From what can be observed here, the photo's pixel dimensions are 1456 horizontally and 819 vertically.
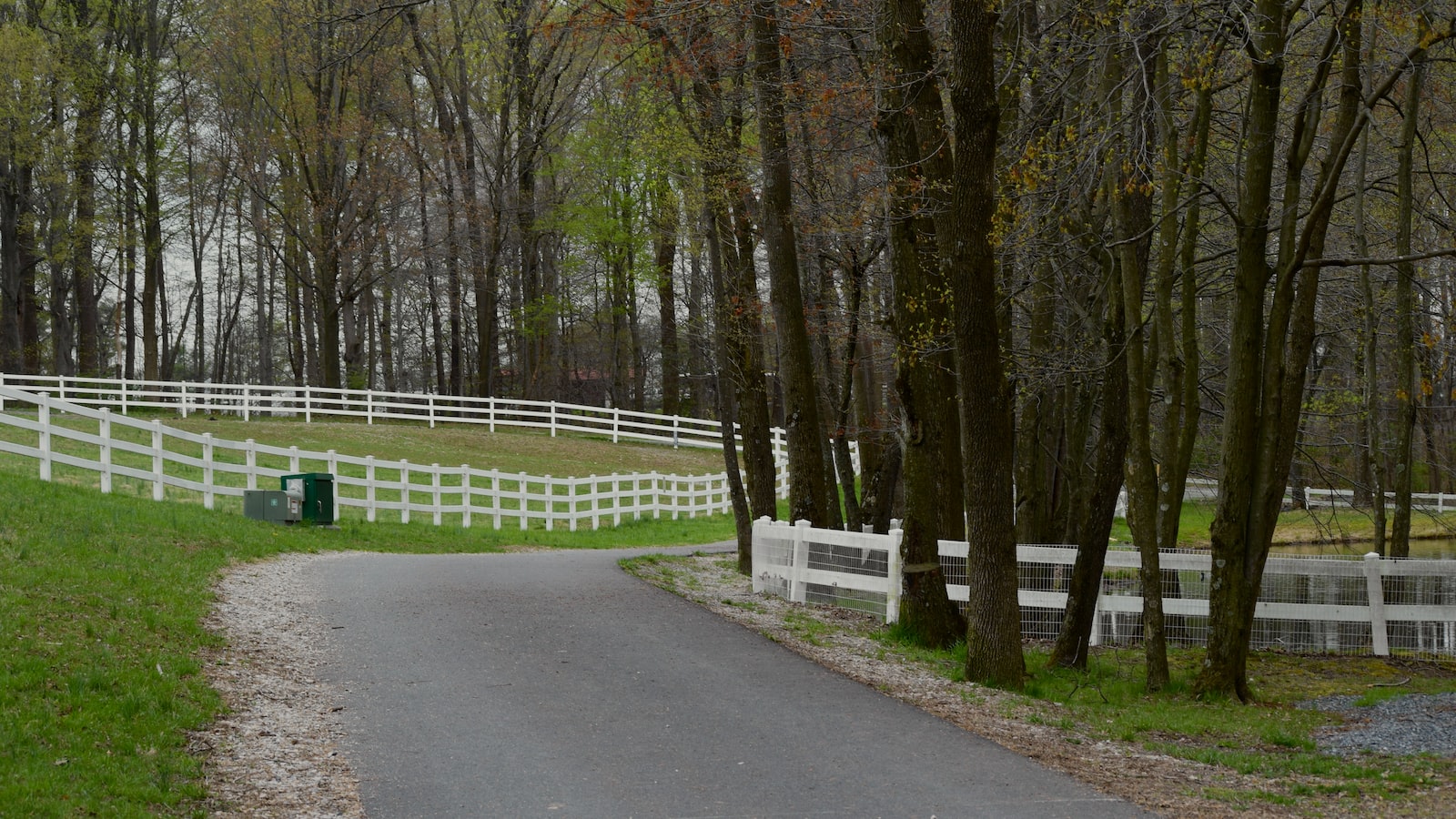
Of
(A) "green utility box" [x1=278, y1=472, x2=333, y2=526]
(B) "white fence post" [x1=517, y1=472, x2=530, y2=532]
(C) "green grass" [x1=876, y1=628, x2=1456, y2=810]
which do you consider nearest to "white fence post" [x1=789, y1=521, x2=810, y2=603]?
(C) "green grass" [x1=876, y1=628, x2=1456, y2=810]

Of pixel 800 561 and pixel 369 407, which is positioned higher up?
pixel 369 407

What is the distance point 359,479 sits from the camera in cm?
2245

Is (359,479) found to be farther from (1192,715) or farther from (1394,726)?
(1394,726)

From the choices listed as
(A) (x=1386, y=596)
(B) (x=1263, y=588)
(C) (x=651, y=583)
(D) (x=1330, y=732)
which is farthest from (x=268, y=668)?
(A) (x=1386, y=596)

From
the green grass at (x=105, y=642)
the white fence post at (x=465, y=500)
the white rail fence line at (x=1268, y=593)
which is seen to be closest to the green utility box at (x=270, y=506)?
the green grass at (x=105, y=642)

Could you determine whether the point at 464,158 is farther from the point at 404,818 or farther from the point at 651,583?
the point at 404,818

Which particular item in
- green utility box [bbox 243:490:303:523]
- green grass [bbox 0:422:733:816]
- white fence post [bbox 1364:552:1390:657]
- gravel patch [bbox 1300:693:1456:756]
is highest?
green utility box [bbox 243:490:303:523]

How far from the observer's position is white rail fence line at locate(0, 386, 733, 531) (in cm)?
1656

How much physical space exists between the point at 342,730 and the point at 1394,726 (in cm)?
748

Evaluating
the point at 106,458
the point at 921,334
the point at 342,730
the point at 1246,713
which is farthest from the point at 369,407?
the point at 1246,713

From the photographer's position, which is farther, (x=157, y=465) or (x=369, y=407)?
(x=369, y=407)

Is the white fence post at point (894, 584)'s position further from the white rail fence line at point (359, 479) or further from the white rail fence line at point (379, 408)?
the white rail fence line at point (379, 408)

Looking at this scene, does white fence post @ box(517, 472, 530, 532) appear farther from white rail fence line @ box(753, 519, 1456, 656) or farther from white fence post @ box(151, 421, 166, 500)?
white rail fence line @ box(753, 519, 1456, 656)

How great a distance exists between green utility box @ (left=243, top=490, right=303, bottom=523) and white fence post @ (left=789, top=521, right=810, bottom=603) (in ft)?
27.7
